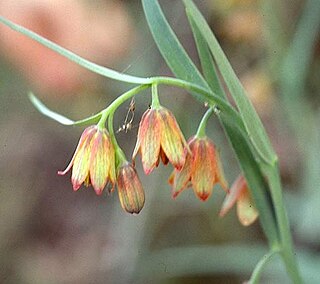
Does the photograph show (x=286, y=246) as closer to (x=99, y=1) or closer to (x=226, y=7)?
(x=226, y=7)

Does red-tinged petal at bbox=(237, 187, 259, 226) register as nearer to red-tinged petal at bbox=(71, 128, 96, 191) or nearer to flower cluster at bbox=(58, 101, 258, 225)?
flower cluster at bbox=(58, 101, 258, 225)

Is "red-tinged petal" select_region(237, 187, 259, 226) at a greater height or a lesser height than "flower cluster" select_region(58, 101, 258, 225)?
greater

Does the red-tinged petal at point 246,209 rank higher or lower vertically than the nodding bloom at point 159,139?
higher

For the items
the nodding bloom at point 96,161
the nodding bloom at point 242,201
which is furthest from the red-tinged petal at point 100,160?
the nodding bloom at point 242,201

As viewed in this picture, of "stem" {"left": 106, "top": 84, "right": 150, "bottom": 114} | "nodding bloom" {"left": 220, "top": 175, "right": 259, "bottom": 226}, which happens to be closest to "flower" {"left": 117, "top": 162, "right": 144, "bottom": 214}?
"stem" {"left": 106, "top": 84, "right": 150, "bottom": 114}

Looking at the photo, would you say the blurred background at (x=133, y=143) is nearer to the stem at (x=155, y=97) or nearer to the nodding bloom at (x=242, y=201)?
the nodding bloom at (x=242, y=201)

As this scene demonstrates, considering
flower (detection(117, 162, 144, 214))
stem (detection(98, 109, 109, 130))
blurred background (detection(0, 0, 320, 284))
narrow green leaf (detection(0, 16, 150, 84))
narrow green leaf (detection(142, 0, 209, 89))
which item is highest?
blurred background (detection(0, 0, 320, 284))

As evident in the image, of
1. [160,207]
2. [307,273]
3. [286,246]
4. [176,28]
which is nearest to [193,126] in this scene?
[160,207]
